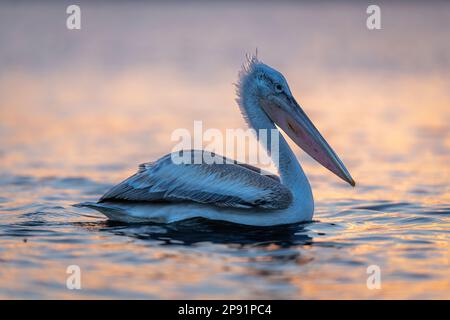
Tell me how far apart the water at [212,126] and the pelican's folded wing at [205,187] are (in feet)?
0.72

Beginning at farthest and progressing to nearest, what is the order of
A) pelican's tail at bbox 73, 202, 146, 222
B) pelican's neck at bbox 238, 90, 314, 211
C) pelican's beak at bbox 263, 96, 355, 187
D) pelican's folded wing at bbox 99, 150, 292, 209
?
pelican's beak at bbox 263, 96, 355, 187 → pelican's neck at bbox 238, 90, 314, 211 → pelican's tail at bbox 73, 202, 146, 222 → pelican's folded wing at bbox 99, 150, 292, 209

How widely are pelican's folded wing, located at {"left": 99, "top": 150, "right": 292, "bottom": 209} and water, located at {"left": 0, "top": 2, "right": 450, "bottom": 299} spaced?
219 mm

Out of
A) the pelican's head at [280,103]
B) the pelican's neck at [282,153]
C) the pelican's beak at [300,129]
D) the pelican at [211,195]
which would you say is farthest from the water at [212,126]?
the pelican's head at [280,103]

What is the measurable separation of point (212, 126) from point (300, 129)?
4924 mm

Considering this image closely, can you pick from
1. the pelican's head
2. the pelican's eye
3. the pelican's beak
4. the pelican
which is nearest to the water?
the pelican

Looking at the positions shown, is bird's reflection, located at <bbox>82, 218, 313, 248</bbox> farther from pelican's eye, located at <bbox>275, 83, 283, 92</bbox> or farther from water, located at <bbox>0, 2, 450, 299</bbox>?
pelican's eye, located at <bbox>275, 83, 283, 92</bbox>

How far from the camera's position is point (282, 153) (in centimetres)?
746

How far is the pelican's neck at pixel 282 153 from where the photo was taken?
23.8ft

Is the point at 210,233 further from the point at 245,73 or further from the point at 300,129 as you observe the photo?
the point at 245,73

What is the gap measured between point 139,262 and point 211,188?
1223mm

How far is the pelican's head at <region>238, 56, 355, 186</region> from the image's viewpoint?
7645 mm

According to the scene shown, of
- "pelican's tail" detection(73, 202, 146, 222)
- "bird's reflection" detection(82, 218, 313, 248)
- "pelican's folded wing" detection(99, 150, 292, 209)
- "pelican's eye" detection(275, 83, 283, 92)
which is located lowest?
"bird's reflection" detection(82, 218, 313, 248)

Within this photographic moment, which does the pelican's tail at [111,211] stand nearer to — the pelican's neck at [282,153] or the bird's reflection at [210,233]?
the bird's reflection at [210,233]

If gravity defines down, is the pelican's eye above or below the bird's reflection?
above
